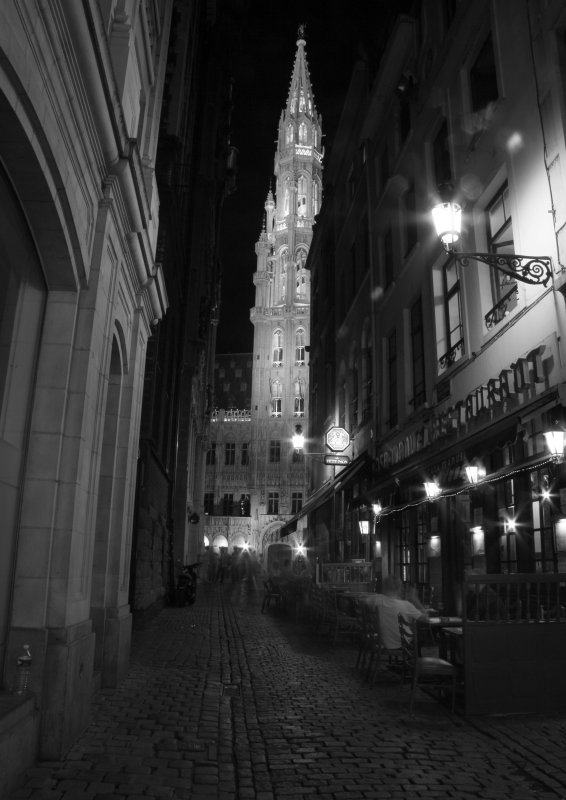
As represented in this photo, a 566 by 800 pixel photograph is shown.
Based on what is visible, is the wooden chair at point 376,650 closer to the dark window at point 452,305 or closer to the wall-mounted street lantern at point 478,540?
the wall-mounted street lantern at point 478,540

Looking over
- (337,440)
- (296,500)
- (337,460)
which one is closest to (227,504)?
(296,500)

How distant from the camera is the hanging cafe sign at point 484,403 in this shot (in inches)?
306

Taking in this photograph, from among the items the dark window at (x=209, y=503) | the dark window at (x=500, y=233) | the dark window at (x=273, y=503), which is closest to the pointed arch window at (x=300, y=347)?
the dark window at (x=273, y=503)

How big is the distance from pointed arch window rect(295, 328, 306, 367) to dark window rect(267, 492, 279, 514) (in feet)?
45.1

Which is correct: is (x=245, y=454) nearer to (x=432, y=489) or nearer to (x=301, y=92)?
(x=301, y=92)

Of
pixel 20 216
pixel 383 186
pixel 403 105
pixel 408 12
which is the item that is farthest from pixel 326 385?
pixel 20 216

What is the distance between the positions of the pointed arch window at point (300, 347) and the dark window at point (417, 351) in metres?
48.9

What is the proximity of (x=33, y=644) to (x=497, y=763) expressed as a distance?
3.80 metres

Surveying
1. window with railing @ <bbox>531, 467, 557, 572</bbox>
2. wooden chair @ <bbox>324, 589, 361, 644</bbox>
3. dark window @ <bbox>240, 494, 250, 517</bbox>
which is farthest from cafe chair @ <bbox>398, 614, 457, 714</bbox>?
dark window @ <bbox>240, 494, 250, 517</bbox>

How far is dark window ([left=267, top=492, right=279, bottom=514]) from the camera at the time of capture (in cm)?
5784

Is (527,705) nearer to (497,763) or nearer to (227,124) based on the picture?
(497,763)

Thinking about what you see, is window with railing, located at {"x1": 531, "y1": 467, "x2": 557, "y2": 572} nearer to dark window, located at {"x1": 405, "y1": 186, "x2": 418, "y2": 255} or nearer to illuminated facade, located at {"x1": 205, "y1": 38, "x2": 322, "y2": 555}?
dark window, located at {"x1": 405, "y1": 186, "x2": 418, "y2": 255}

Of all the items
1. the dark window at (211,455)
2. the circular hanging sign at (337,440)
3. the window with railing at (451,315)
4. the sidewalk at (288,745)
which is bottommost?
the sidewalk at (288,745)

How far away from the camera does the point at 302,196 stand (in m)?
71.3
